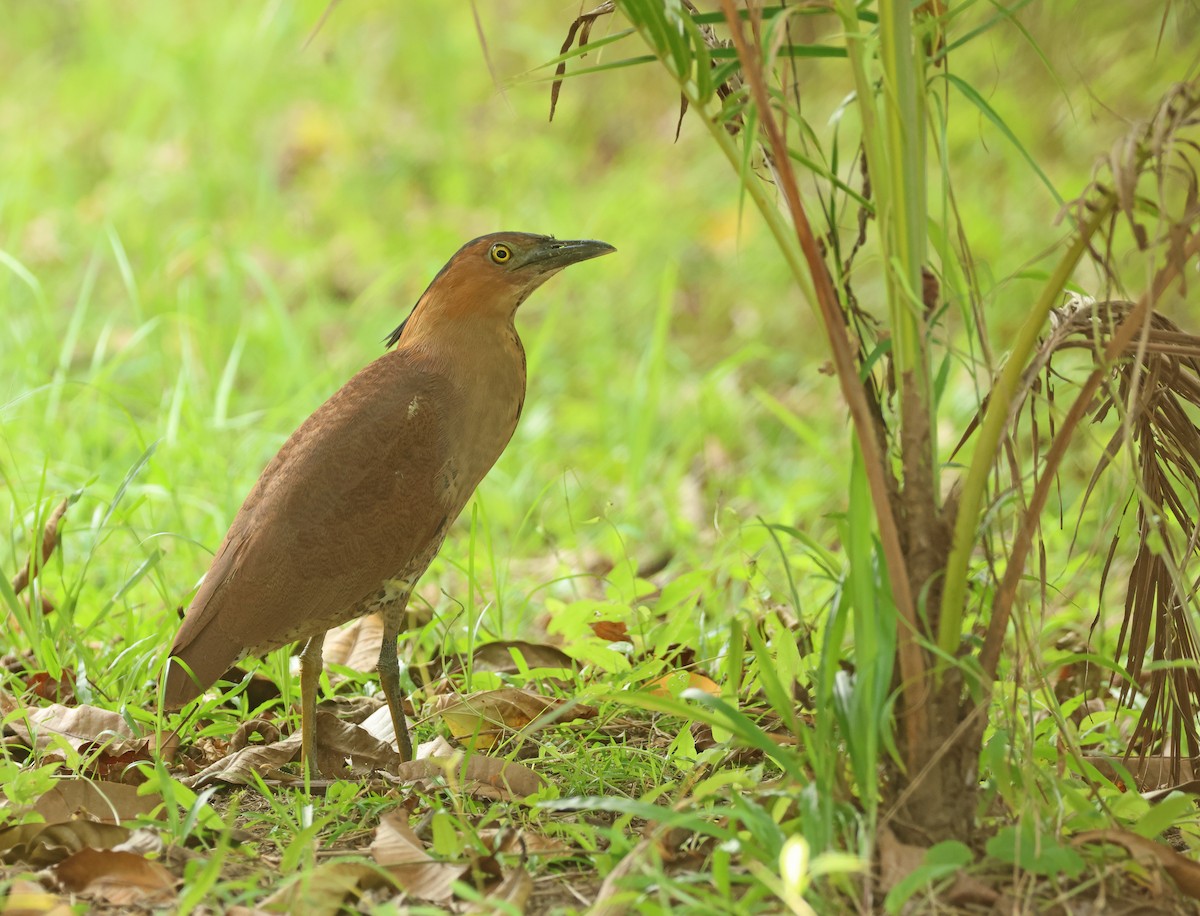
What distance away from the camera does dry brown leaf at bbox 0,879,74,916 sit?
6.35ft

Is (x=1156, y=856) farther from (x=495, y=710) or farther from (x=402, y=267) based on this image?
(x=402, y=267)

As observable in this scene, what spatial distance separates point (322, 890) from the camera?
203 centimetres

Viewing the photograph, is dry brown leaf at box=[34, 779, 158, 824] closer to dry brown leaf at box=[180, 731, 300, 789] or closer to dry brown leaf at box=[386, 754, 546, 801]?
dry brown leaf at box=[180, 731, 300, 789]

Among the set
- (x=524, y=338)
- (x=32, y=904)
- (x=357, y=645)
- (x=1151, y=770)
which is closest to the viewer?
(x=32, y=904)

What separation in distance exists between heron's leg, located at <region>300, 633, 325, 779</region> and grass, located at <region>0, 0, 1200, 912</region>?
0.35 feet

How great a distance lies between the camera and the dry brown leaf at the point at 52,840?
2221mm

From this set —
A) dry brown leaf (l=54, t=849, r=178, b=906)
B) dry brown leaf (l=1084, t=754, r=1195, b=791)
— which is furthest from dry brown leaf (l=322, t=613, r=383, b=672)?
dry brown leaf (l=1084, t=754, r=1195, b=791)

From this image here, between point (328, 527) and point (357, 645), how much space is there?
2.66 feet

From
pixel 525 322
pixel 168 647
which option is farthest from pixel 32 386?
pixel 525 322

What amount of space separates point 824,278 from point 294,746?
1.62 meters

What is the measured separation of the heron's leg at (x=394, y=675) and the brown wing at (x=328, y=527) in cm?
13

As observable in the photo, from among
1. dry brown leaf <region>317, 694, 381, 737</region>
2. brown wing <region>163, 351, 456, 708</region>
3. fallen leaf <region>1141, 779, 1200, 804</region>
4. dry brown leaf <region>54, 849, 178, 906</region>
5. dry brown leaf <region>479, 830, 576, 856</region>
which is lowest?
dry brown leaf <region>317, 694, 381, 737</region>

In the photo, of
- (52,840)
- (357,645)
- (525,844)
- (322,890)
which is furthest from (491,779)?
(357,645)

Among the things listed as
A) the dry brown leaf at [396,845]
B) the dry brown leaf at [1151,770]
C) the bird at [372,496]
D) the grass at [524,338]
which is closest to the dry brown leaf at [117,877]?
the grass at [524,338]
